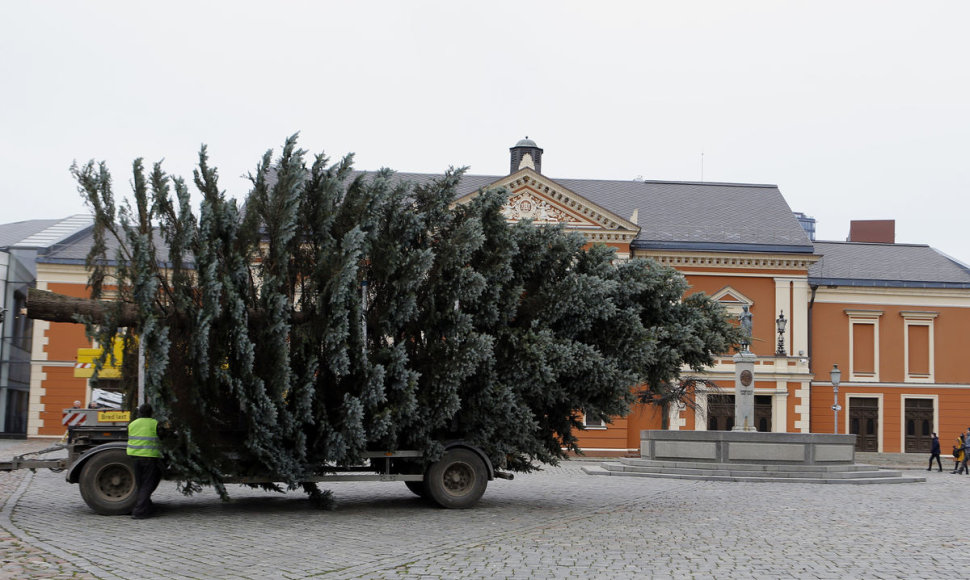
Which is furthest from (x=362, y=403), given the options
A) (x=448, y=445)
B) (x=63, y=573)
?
(x=63, y=573)

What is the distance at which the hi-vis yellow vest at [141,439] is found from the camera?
13.6 m

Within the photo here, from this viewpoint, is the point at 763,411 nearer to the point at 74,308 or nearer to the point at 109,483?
the point at 109,483

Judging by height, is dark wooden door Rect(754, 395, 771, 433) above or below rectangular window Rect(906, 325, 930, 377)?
below

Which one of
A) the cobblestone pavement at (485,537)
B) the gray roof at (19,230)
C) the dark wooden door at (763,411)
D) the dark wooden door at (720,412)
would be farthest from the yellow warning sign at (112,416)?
the dark wooden door at (763,411)

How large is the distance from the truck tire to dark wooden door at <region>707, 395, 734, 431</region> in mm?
29687

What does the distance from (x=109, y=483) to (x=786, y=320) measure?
33661 mm

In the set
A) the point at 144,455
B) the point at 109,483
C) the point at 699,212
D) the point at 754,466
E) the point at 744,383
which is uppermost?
the point at 699,212

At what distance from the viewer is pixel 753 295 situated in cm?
4516

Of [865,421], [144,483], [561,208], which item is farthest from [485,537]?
[865,421]

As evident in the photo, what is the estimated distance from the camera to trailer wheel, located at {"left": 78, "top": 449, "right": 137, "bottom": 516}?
13844 millimetres

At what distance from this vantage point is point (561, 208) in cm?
4341

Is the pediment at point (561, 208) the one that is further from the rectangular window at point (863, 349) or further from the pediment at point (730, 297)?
the rectangular window at point (863, 349)

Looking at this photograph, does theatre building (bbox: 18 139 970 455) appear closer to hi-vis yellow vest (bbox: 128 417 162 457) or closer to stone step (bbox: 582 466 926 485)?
stone step (bbox: 582 466 926 485)

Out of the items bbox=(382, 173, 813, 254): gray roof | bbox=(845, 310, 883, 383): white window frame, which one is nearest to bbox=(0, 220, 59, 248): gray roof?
bbox=(382, 173, 813, 254): gray roof
